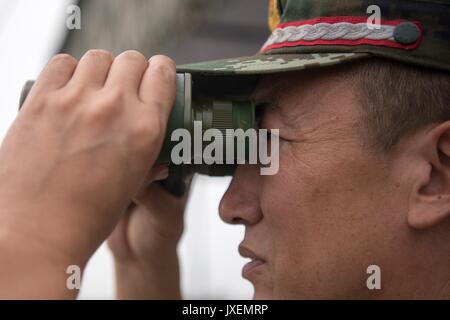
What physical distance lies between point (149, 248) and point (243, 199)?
588 mm

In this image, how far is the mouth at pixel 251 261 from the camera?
1.32 meters

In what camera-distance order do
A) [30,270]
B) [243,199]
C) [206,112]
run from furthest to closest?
[243,199], [206,112], [30,270]

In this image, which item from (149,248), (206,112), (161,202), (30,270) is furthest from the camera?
(149,248)

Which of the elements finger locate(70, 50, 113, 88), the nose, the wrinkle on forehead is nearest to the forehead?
the wrinkle on forehead

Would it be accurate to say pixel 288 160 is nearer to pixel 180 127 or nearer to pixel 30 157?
pixel 180 127

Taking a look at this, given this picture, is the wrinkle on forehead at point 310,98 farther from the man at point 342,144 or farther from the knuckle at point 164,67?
the knuckle at point 164,67

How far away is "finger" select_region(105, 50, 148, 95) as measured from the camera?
1.05 m

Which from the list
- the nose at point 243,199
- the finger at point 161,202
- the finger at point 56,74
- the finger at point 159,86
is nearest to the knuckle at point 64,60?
the finger at point 56,74

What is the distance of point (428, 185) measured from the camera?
4.05ft

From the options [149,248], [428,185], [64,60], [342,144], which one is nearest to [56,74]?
[64,60]

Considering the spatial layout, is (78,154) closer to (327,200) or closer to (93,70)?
(93,70)

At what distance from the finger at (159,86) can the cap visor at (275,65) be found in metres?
0.11

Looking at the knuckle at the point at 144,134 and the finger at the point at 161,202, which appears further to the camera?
the finger at the point at 161,202

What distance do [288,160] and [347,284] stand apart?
0.27 metres
